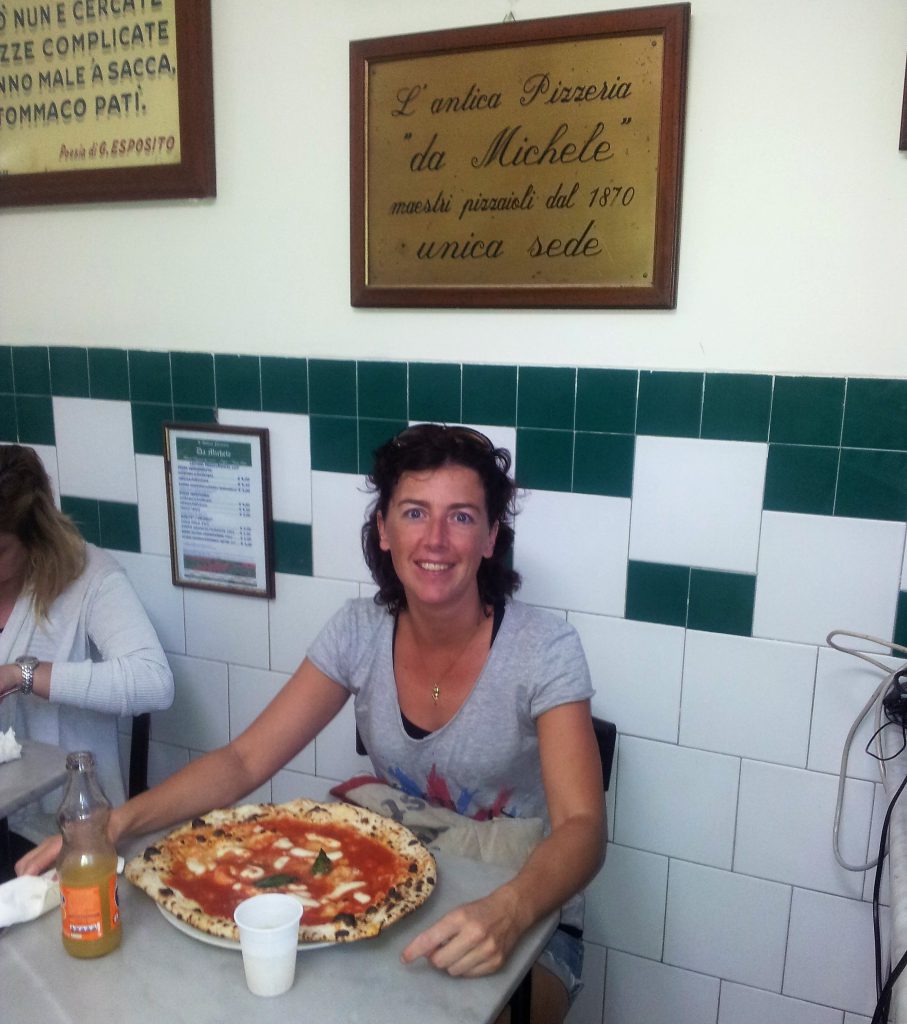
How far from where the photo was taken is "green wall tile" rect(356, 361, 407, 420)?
1918 mm

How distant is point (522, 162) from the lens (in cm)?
173

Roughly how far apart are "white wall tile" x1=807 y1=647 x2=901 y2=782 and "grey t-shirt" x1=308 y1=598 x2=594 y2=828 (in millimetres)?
466

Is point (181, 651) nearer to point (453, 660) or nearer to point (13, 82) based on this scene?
point (453, 660)

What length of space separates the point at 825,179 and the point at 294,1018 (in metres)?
1.49

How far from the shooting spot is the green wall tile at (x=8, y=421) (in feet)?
7.81

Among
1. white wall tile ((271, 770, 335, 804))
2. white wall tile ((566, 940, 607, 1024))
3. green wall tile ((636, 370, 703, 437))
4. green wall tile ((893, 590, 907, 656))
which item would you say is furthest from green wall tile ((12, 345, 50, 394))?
green wall tile ((893, 590, 907, 656))

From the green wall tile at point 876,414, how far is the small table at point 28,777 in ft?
4.77

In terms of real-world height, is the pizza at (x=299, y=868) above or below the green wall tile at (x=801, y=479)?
below

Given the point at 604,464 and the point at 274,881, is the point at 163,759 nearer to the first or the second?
the point at 274,881

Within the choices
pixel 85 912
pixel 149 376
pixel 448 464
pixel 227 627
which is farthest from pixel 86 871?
pixel 149 376

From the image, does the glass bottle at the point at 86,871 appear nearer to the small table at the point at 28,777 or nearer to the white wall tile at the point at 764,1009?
the small table at the point at 28,777

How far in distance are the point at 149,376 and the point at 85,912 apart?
1434 mm

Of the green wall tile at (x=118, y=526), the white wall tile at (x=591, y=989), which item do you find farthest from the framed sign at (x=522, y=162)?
the white wall tile at (x=591, y=989)

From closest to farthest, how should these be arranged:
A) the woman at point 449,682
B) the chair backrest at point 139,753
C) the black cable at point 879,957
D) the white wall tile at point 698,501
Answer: the black cable at point 879,957 < the woman at point 449,682 < the white wall tile at point 698,501 < the chair backrest at point 139,753
